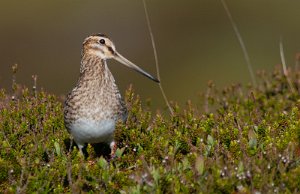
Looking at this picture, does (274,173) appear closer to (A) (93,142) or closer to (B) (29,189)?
(B) (29,189)

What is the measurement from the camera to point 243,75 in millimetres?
20891

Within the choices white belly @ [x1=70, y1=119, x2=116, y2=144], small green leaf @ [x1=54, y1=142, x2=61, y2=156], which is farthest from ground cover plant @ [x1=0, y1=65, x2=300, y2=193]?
white belly @ [x1=70, y1=119, x2=116, y2=144]

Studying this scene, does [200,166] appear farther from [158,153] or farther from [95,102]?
[95,102]

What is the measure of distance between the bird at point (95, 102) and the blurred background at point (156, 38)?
10.7m

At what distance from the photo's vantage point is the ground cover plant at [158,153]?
252 inches

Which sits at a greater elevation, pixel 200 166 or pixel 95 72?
pixel 95 72

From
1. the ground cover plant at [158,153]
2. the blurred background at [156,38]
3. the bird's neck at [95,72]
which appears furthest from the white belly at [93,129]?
the blurred background at [156,38]

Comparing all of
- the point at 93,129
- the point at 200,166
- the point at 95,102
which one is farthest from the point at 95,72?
the point at 200,166

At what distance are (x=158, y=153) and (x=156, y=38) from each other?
1607 centimetres

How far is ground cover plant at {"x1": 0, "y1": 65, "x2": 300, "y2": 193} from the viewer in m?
6.41

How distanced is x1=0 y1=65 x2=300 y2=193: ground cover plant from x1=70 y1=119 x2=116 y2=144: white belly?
0.16 m

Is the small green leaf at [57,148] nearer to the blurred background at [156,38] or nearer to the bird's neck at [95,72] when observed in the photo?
the bird's neck at [95,72]

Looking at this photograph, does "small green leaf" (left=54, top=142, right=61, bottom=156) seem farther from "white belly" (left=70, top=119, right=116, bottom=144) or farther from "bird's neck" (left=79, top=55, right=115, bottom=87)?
"bird's neck" (left=79, top=55, right=115, bottom=87)

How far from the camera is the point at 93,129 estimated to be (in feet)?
26.7
